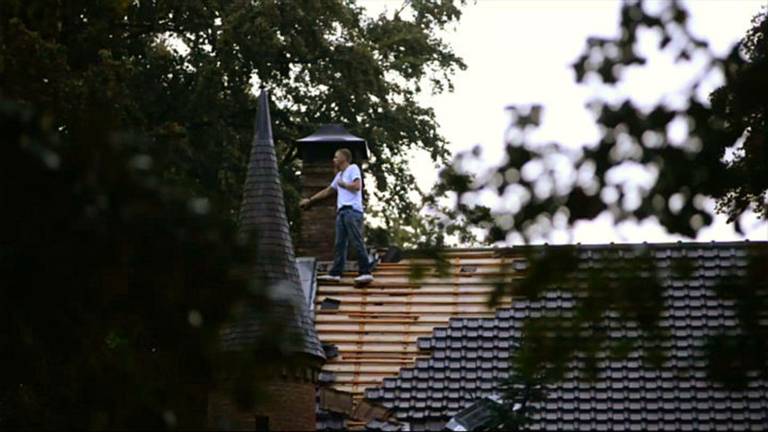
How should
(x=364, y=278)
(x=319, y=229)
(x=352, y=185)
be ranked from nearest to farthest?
(x=352, y=185) < (x=364, y=278) < (x=319, y=229)

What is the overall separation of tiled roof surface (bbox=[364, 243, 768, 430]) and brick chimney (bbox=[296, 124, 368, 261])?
2502mm

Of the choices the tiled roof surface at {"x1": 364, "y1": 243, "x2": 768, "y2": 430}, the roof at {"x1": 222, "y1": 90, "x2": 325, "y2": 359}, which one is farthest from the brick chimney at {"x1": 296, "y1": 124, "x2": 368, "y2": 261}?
the roof at {"x1": 222, "y1": 90, "x2": 325, "y2": 359}

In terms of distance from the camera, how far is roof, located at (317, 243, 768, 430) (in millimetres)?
22000

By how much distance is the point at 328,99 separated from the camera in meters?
35.3

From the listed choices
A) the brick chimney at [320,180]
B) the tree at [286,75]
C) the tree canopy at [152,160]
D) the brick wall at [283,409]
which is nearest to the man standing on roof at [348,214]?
the brick chimney at [320,180]

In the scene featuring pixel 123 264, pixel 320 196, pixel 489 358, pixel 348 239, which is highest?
pixel 320 196

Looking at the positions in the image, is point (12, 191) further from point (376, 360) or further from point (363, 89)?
point (363, 89)

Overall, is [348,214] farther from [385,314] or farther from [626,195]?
[626,195]

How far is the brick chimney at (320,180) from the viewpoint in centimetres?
2561

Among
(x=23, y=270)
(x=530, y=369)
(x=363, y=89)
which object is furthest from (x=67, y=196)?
(x=363, y=89)

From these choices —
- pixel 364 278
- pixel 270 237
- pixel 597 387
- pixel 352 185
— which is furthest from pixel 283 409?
pixel 364 278

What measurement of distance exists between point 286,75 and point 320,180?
369 inches

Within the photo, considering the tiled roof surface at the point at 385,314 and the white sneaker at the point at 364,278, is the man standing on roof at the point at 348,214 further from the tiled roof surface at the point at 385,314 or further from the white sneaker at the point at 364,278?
the tiled roof surface at the point at 385,314

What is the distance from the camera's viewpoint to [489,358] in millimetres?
23156
